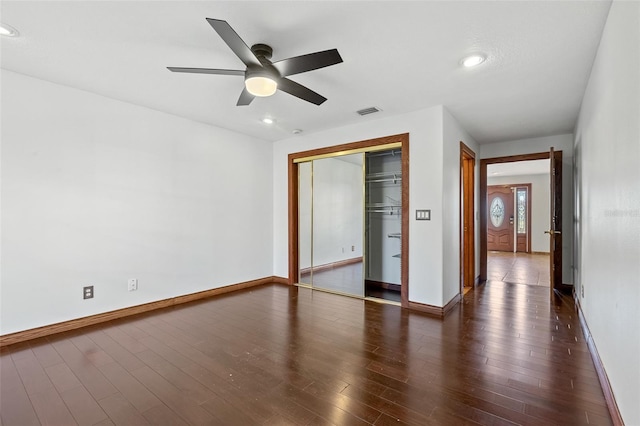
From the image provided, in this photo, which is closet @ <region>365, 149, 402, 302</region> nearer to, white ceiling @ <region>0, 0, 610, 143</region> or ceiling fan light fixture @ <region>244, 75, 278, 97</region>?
white ceiling @ <region>0, 0, 610, 143</region>

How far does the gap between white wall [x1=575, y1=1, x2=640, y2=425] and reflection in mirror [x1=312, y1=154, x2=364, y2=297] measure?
2.71 metres

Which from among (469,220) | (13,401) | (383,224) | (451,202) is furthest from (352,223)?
(13,401)

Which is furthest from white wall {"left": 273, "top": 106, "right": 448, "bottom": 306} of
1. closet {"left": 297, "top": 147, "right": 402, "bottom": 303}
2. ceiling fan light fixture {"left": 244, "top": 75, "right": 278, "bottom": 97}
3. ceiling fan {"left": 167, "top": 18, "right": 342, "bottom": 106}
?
ceiling fan light fixture {"left": 244, "top": 75, "right": 278, "bottom": 97}

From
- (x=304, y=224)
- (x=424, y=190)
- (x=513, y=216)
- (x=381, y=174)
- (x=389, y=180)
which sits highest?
(x=381, y=174)

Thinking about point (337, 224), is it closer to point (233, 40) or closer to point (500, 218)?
point (233, 40)

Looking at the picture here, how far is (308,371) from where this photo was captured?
2203 mm

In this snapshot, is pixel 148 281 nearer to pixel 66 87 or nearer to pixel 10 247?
pixel 10 247

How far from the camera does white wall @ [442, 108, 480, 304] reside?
3531 millimetres

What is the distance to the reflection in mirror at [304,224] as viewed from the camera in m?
5.02

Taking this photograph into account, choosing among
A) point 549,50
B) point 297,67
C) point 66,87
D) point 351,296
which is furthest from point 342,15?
point 351,296

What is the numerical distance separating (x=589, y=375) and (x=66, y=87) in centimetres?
523

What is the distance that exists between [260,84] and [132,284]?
2812 millimetres

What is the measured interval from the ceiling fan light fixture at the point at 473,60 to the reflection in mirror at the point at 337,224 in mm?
2192

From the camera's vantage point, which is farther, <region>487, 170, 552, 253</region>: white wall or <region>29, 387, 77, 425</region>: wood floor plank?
<region>487, 170, 552, 253</region>: white wall
